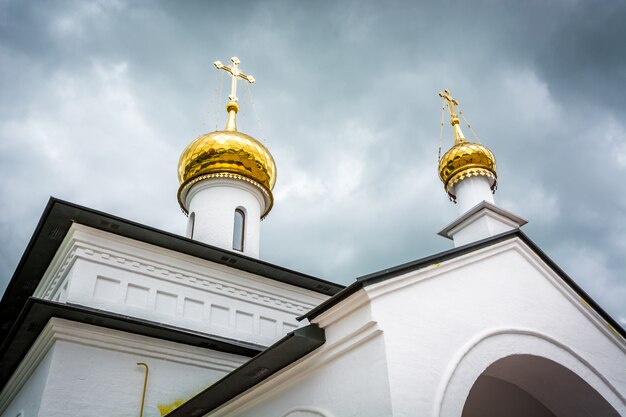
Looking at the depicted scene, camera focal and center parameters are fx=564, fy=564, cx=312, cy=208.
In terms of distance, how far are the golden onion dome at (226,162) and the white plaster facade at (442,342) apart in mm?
6418

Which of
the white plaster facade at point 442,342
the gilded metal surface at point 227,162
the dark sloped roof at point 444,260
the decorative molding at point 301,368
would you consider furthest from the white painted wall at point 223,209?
the dark sloped roof at point 444,260

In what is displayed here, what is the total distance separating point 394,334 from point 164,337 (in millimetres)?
4683

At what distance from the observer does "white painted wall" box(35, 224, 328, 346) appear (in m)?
8.84

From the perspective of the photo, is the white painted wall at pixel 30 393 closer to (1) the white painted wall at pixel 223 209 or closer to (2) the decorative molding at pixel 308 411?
(2) the decorative molding at pixel 308 411

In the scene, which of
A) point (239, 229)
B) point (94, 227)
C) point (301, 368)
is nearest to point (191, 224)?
point (239, 229)

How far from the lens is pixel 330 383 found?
5.62m

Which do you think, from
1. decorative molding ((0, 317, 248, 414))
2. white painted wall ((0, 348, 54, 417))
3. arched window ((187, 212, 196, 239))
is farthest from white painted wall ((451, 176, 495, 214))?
white painted wall ((0, 348, 54, 417))

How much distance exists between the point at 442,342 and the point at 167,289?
5.43 m

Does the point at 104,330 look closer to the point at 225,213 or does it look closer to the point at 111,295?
the point at 111,295

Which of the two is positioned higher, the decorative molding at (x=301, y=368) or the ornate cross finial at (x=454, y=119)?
the ornate cross finial at (x=454, y=119)

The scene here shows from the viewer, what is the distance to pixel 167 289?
9438 millimetres

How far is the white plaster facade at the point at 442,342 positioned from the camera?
16.8 ft

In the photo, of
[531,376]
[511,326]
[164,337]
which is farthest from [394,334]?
[164,337]

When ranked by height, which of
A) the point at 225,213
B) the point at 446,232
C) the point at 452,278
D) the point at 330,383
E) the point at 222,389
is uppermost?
the point at 225,213
